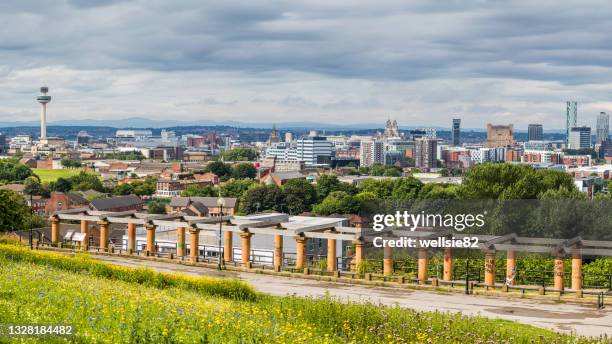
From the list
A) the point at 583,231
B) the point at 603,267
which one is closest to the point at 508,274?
the point at 603,267

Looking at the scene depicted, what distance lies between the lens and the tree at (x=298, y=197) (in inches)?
4669

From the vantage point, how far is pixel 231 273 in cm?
3612

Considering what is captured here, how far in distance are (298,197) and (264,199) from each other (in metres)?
5.53

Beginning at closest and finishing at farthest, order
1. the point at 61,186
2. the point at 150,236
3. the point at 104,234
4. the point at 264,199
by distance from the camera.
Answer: the point at 150,236 → the point at 104,234 → the point at 264,199 → the point at 61,186

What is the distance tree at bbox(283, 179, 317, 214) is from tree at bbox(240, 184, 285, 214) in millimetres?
1128

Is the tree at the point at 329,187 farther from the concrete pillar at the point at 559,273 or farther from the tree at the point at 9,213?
the concrete pillar at the point at 559,273

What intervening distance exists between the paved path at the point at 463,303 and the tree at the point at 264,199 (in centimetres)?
8145

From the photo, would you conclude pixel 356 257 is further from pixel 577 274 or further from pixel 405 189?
pixel 405 189

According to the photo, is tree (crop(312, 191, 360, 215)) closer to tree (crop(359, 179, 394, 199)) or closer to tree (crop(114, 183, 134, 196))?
tree (crop(359, 179, 394, 199))

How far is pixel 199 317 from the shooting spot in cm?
1766

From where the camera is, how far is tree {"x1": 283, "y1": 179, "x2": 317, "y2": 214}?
118588 mm

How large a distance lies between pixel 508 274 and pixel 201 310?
58.1ft

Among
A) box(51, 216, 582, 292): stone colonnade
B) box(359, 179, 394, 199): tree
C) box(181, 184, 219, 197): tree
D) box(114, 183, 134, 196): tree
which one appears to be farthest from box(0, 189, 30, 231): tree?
box(114, 183, 134, 196): tree

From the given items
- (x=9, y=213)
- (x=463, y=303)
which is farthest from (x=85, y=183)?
(x=463, y=303)
